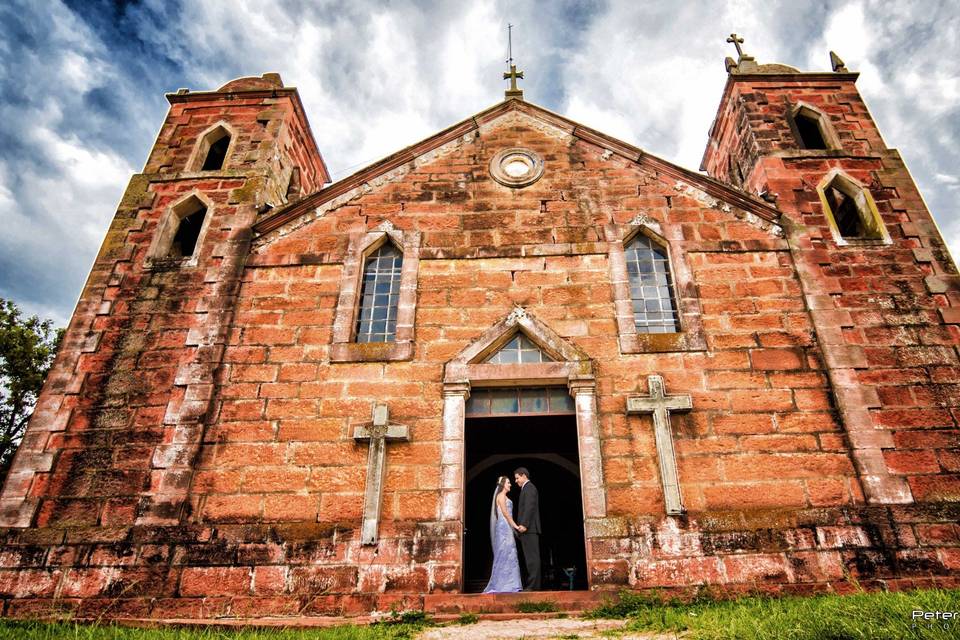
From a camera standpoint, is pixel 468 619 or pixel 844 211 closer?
pixel 468 619

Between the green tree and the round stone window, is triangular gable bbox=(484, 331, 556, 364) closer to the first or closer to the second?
the round stone window

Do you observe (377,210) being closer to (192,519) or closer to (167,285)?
(167,285)

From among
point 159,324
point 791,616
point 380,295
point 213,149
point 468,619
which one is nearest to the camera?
point 791,616

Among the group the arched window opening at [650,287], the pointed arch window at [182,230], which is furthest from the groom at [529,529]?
the pointed arch window at [182,230]

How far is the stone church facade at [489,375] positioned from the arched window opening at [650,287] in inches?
2.2

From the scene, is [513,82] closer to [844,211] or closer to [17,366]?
[844,211]

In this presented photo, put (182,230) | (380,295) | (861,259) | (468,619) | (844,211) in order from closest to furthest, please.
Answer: (468,619) < (861,259) < (380,295) < (844,211) < (182,230)

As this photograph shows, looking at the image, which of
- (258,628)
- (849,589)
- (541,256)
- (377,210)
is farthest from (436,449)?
(849,589)

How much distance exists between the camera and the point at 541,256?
9055 mm

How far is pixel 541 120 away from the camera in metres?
10.8

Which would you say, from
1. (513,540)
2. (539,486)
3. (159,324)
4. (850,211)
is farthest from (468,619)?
(850,211)

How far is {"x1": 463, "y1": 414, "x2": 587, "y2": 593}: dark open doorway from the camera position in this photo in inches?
429

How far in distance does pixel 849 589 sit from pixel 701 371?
9.65ft

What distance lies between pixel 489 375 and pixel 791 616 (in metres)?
4.35
